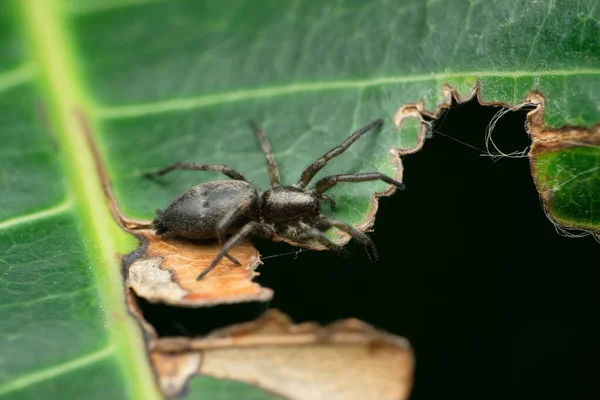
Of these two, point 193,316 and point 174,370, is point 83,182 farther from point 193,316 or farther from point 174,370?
point 174,370

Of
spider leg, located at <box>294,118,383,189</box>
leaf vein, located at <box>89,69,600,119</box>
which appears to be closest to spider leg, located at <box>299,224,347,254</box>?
spider leg, located at <box>294,118,383,189</box>

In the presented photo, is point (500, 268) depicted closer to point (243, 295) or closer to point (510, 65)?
point (510, 65)

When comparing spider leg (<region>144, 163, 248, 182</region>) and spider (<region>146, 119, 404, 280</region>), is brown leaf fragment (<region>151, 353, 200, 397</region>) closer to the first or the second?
spider (<region>146, 119, 404, 280</region>)

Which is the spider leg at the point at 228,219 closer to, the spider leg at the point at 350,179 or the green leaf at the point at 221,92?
the green leaf at the point at 221,92

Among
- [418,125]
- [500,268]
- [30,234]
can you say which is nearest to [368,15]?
A: [418,125]

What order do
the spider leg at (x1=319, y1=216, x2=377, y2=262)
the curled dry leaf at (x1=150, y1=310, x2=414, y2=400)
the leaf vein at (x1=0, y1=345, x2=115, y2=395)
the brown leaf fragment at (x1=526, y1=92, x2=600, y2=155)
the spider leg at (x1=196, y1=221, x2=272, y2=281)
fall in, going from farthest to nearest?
the spider leg at (x1=319, y1=216, x2=377, y2=262) → the spider leg at (x1=196, y1=221, x2=272, y2=281) → the brown leaf fragment at (x1=526, y1=92, x2=600, y2=155) → the leaf vein at (x1=0, y1=345, x2=115, y2=395) → the curled dry leaf at (x1=150, y1=310, x2=414, y2=400)

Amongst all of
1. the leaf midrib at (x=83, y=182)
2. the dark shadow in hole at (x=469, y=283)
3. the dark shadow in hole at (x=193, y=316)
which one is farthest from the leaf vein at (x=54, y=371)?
the dark shadow in hole at (x=469, y=283)
